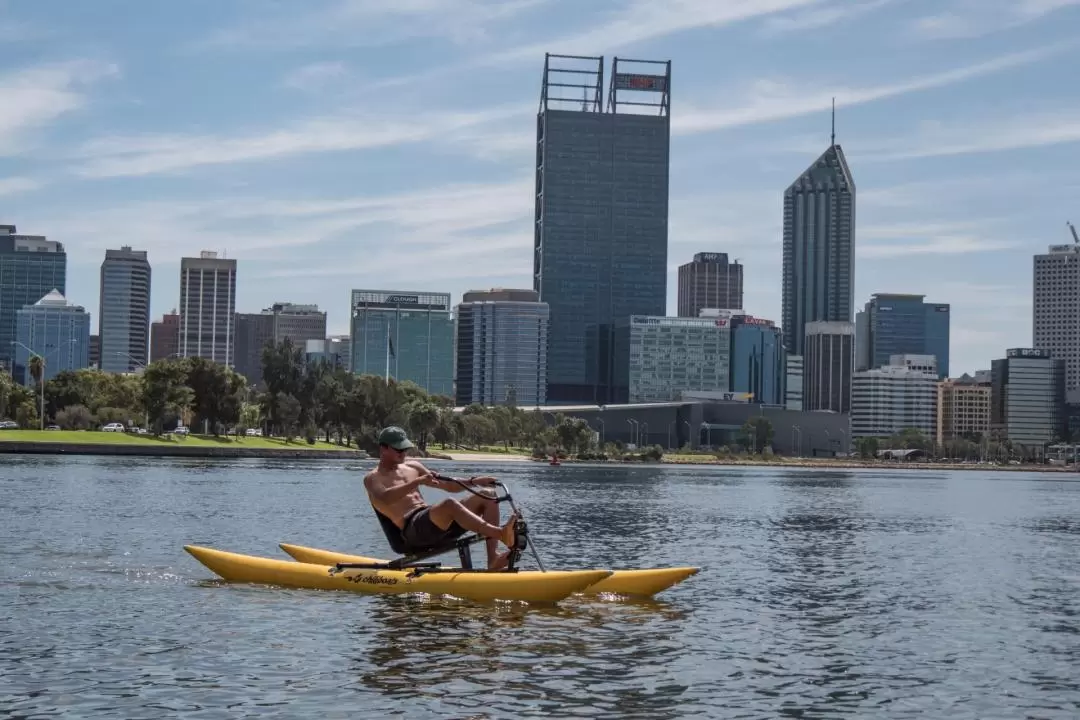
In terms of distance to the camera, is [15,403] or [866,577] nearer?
[866,577]

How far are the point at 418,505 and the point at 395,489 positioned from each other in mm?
839

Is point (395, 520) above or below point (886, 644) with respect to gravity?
above

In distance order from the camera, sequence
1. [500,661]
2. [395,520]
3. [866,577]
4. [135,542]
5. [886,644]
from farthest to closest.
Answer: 1. [135,542]
2. [866,577]
3. [395,520]
4. [886,644]
5. [500,661]

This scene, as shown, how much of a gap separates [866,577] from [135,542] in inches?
822

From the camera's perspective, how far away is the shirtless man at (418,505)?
27.4m

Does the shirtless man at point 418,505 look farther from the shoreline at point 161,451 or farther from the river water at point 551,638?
the shoreline at point 161,451

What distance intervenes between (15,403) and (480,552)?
171266 millimetres

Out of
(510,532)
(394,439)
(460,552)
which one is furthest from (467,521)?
(394,439)

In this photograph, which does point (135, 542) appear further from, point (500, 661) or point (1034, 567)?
point (1034, 567)

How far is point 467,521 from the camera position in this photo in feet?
88.9

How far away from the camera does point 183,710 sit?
703 inches

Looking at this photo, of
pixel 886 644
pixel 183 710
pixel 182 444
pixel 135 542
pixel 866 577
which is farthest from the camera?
pixel 182 444

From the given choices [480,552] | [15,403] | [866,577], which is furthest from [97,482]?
[15,403]

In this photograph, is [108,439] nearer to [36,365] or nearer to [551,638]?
[36,365]
